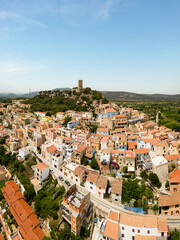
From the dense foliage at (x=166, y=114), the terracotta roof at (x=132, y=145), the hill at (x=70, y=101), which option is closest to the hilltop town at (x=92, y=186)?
the terracotta roof at (x=132, y=145)

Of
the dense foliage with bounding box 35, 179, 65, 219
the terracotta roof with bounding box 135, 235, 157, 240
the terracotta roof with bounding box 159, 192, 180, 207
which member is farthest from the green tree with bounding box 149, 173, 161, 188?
the dense foliage with bounding box 35, 179, 65, 219

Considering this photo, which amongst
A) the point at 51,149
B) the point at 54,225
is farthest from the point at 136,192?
the point at 51,149

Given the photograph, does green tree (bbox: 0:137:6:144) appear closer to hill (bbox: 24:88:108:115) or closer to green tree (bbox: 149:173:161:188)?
hill (bbox: 24:88:108:115)

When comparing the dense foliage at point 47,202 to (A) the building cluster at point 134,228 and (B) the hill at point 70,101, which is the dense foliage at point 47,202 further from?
(B) the hill at point 70,101

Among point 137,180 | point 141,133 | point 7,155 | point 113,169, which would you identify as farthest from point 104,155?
point 7,155

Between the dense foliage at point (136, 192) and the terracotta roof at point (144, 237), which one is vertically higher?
the dense foliage at point (136, 192)

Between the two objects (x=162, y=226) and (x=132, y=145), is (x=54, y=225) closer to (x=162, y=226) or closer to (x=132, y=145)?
(x=162, y=226)

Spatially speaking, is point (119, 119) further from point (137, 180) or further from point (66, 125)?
point (137, 180)

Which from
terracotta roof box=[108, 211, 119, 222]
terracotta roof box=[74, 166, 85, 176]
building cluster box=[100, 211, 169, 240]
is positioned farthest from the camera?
terracotta roof box=[74, 166, 85, 176]
